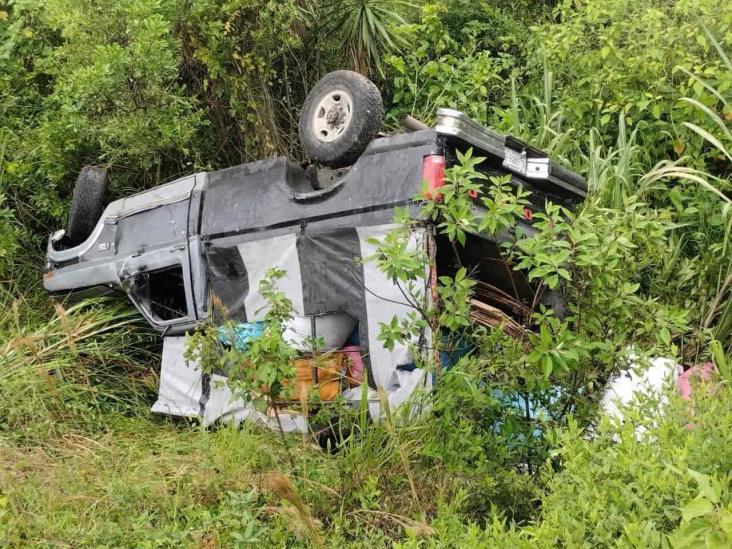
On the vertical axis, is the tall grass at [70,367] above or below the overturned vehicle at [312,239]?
below

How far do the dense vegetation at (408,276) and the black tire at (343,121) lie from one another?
0.78 metres

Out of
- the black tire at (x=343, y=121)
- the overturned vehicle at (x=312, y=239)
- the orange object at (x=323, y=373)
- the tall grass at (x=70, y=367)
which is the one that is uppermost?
the black tire at (x=343, y=121)

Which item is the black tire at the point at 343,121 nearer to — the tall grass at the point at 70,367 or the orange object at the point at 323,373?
the orange object at the point at 323,373

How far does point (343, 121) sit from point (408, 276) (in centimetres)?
151

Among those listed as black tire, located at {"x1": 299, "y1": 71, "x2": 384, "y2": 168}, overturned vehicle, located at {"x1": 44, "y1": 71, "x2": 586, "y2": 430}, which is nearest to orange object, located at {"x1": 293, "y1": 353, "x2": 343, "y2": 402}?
overturned vehicle, located at {"x1": 44, "y1": 71, "x2": 586, "y2": 430}

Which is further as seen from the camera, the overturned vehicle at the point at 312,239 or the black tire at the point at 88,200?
the black tire at the point at 88,200

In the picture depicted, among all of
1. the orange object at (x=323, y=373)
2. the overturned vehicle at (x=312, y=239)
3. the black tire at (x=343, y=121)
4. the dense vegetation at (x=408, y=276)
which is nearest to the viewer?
the dense vegetation at (x=408, y=276)

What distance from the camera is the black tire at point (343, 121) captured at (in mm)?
4133

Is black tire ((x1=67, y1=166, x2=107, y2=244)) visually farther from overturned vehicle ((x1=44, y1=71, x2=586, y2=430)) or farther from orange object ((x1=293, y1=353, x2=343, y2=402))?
orange object ((x1=293, y1=353, x2=343, y2=402))

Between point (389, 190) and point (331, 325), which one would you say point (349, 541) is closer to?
point (331, 325)

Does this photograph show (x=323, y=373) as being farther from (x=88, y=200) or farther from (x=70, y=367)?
(x=88, y=200)

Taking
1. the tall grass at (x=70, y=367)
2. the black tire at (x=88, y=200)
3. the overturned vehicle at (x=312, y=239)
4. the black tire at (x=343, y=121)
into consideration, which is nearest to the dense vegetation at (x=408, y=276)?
the tall grass at (x=70, y=367)

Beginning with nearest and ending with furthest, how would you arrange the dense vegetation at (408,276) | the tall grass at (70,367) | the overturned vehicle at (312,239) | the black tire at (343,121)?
the dense vegetation at (408,276)
the overturned vehicle at (312,239)
the black tire at (343,121)
the tall grass at (70,367)

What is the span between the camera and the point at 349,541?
9.39 feet
